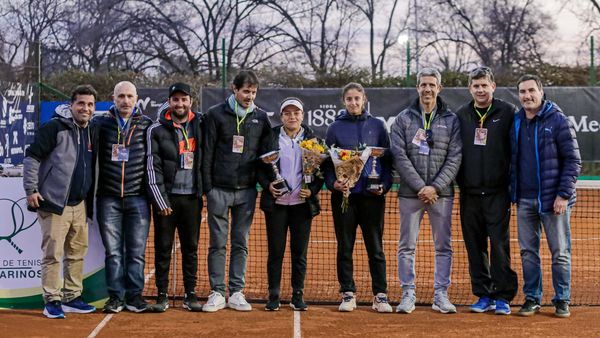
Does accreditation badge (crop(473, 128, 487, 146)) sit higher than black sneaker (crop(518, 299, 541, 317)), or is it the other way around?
accreditation badge (crop(473, 128, 487, 146))

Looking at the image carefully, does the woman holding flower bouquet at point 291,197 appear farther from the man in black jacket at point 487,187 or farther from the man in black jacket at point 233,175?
the man in black jacket at point 487,187

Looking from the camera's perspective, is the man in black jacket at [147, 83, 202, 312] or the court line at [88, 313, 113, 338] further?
the man in black jacket at [147, 83, 202, 312]

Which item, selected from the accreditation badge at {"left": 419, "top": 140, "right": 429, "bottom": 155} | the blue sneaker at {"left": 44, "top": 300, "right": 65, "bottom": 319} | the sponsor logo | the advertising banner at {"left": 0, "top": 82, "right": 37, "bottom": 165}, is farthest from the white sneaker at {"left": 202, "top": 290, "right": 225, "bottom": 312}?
the advertising banner at {"left": 0, "top": 82, "right": 37, "bottom": 165}

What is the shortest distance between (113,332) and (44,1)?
1010 inches

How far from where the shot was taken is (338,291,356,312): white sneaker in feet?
21.0

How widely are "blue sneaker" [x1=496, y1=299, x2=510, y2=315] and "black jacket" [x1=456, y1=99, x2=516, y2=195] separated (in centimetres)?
94

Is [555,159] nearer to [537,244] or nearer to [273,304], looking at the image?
[537,244]

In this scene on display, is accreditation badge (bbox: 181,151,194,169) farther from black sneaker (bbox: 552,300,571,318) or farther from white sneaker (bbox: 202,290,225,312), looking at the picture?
black sneaker (bbox: 552,300,571,318)

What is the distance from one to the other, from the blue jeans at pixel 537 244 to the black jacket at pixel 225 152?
92.2 inches

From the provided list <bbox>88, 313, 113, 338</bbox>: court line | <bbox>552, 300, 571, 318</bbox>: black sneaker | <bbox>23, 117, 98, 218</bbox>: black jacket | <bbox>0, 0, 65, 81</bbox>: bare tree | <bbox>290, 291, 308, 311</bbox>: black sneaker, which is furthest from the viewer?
<bbox>0, 0, 65, 81</bbox>: bare tree

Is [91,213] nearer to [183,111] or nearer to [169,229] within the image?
[169,229]

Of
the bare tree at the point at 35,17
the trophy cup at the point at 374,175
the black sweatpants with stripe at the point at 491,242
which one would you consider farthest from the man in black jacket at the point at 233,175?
the bare tree at the point at 35,17

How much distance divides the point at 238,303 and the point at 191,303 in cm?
41

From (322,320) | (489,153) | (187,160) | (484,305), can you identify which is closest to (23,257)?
(187,160)
